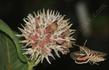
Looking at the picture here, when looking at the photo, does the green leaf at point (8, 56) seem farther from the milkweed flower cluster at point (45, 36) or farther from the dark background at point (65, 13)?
A: the dark background at point (65, 13)

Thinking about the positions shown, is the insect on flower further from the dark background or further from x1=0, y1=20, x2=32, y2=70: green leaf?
the dark background

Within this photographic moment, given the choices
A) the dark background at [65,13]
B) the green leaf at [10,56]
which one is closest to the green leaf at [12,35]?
the green leaf at [10,56]

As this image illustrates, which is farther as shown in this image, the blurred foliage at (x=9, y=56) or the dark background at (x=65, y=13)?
the dark background at (x=65, y=13)

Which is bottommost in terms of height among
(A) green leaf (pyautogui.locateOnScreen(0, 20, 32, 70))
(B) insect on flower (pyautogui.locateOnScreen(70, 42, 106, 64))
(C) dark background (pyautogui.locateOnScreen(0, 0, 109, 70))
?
(B) insect on flower (pyautogui.locateOnScreen(70, 42, 106, 64))

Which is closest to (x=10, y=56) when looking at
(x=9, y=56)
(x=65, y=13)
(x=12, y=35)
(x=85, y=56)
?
(x=9, y=56)

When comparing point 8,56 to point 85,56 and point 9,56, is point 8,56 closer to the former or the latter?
point 9,56

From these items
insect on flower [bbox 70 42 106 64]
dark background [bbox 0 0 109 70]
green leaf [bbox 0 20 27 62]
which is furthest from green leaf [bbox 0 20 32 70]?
dark background [bbox 0 0 109 70]
